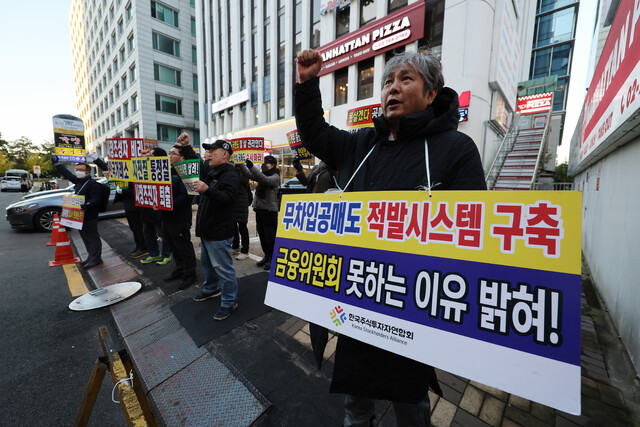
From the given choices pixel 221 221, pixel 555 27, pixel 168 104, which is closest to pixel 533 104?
pixel 555 27

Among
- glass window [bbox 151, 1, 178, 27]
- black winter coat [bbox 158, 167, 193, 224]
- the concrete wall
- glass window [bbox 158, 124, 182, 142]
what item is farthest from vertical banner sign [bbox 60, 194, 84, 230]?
glass window [bbox 151, 1, 178, 27]

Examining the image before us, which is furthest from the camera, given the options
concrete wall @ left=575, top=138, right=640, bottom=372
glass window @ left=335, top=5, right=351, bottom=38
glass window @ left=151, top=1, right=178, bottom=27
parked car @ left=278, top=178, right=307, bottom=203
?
glass window @ left=151, top=1, right=178, bottom=27

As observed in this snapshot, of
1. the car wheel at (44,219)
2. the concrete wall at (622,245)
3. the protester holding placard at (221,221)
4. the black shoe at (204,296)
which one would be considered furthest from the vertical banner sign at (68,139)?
the concrete wall at (622,245)

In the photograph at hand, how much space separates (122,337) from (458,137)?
3.75 meters

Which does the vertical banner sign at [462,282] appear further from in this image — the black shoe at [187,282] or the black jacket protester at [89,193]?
the black jacket protester at [89,193]

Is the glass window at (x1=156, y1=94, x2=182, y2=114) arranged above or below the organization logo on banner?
above

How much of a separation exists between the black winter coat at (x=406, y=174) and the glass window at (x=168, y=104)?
31.9 metres

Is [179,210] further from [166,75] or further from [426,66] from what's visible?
[166,75]

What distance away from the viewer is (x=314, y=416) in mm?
1911

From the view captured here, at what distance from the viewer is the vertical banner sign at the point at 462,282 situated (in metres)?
0.85

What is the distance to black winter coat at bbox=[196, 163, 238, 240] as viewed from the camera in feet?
10.2

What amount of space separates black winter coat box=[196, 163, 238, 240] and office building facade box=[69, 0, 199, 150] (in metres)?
28.6

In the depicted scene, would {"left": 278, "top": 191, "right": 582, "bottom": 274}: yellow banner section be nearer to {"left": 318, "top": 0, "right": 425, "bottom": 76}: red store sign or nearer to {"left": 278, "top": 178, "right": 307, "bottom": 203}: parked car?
{"left": 278, "top": 178, "right": 307, "bottom": 203}: parked car

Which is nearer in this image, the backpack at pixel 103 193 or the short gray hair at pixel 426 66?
the short gray hair at pixel 426 66
